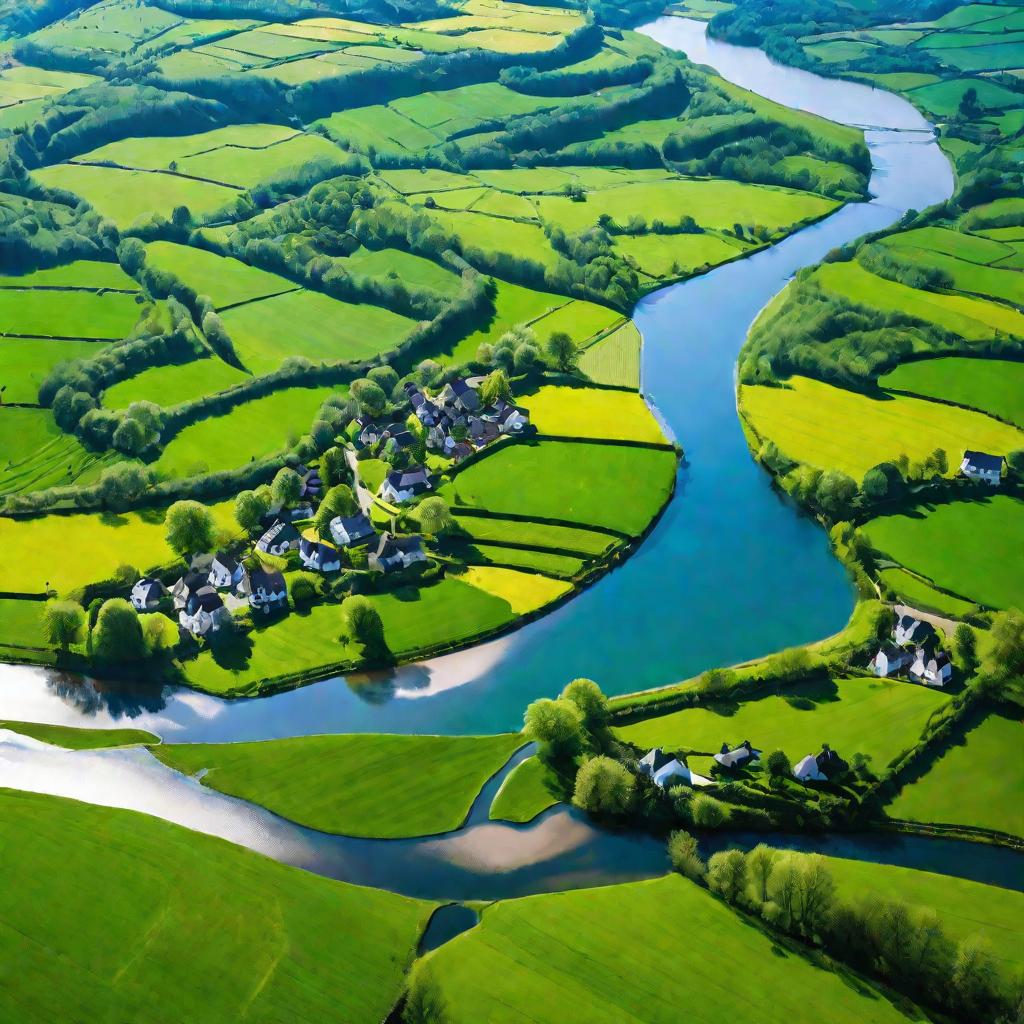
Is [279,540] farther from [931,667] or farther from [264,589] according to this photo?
[931,667]

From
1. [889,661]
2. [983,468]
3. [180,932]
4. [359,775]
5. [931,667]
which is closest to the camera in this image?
[180,932]

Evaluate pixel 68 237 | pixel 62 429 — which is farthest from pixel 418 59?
pixel 62 429

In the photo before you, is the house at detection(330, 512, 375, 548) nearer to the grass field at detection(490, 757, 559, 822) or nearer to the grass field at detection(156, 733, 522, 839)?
the grass field at detection(156, 733, 522, 839)

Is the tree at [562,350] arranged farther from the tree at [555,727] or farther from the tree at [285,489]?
the tree at [555,727]

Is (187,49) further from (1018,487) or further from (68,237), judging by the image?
(1018,487)

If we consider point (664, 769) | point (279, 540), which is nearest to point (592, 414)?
point (279, 540)

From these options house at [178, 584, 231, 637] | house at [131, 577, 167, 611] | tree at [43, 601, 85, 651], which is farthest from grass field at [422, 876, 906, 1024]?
house at [131, 577, 167, 611]
